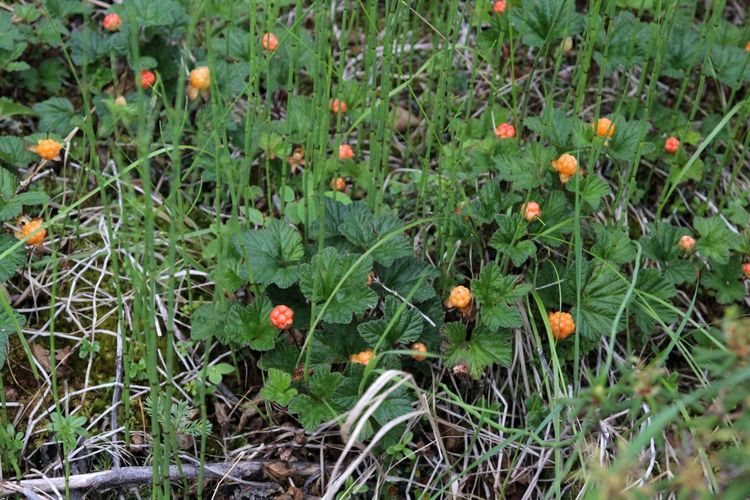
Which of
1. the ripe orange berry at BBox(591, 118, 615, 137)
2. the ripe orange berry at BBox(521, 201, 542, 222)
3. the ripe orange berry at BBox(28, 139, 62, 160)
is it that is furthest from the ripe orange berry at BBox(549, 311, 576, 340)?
the ripe orange berry at BBox(28, 139, 62, 160)

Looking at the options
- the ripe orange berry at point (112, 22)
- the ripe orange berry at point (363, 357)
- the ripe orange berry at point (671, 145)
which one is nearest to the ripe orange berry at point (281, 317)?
the ripe orange berry at point (363, 357)

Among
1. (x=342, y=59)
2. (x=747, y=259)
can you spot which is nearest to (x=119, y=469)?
(x=342, y=59)

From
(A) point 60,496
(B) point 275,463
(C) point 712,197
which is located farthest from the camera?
(C) point 712,197

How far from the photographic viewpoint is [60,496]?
5.72 feet

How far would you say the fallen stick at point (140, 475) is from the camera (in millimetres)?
1760

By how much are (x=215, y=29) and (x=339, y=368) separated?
139cm

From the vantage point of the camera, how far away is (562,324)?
6.45 ft

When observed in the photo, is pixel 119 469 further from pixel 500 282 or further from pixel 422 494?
pixel 500 282

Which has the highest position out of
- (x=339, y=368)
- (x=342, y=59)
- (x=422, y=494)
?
(x=342, y=59)

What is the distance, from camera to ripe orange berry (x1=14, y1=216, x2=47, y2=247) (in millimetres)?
2045

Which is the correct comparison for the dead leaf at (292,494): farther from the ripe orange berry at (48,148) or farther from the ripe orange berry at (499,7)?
the ripe orange berry at (499,7)

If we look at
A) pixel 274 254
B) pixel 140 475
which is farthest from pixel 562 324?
pixel 140 475

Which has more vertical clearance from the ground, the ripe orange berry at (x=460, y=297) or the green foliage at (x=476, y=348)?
the ripe orange berry at (x=460, y=297)

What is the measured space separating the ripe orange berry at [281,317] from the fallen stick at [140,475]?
1.10ft
